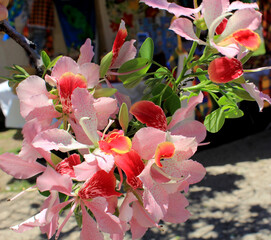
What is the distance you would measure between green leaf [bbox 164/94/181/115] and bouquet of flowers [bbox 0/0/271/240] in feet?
0.06

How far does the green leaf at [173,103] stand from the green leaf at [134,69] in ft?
0.20

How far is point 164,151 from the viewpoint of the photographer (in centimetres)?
47

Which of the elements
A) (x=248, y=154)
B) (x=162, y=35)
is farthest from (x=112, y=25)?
(x=248, y=154)

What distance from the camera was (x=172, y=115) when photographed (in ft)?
1.88

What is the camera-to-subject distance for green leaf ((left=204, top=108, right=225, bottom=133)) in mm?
632

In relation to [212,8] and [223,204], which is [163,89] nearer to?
[212,8]

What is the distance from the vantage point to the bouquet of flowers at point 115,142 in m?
0.48

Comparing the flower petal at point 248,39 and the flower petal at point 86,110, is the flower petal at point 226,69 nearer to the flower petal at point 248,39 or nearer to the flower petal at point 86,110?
the flower petal at point 248,39

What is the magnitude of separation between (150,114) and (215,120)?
16 centimetres

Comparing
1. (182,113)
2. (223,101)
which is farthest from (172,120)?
(223,101)

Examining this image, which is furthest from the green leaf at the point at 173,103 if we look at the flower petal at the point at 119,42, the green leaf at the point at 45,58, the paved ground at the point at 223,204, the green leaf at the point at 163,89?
the paved ground at the point at 223,204

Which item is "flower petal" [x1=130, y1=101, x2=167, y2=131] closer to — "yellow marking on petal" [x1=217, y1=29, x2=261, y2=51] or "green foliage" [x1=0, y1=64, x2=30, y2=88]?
"yellow marking on petal" [x1=217, y1=29, x2=261, y2=51]

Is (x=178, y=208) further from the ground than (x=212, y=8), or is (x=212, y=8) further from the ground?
(x=212, y=8)

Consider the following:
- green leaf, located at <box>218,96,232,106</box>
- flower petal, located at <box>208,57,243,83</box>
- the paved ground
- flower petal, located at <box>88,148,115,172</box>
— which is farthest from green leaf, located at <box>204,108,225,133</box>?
the paved ground
